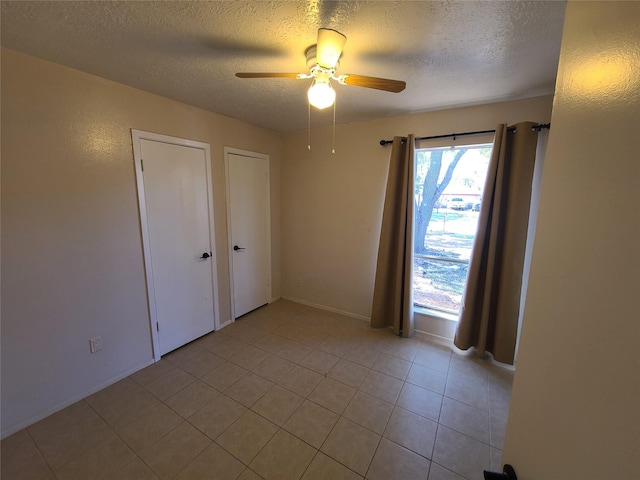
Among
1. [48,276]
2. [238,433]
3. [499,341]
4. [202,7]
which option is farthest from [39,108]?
[499,341]

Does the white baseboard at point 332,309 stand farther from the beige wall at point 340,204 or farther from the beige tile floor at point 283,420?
the beige tile floor at point 283,420

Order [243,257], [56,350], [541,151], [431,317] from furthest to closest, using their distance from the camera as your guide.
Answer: [243,257], [431,317], [541,151], [56,350]

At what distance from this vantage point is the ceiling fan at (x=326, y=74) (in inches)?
49.0

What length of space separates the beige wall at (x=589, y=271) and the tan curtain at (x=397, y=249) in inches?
78.9

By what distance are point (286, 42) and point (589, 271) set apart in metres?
1.70

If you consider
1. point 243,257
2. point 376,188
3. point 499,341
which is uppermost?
point 376,188

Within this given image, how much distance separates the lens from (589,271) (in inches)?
19.8

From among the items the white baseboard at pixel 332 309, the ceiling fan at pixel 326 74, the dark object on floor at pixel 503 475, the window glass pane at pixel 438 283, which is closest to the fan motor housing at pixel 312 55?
the ceiling fan at pixel 326 74

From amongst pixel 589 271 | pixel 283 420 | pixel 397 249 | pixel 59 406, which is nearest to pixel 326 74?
pixel 589 271

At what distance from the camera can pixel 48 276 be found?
1765 mm

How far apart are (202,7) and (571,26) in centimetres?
143

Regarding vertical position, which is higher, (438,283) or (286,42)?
(286,42)

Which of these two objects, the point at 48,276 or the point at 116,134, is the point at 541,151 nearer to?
the point at 116,134

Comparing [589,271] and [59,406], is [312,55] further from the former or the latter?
[59,406]
